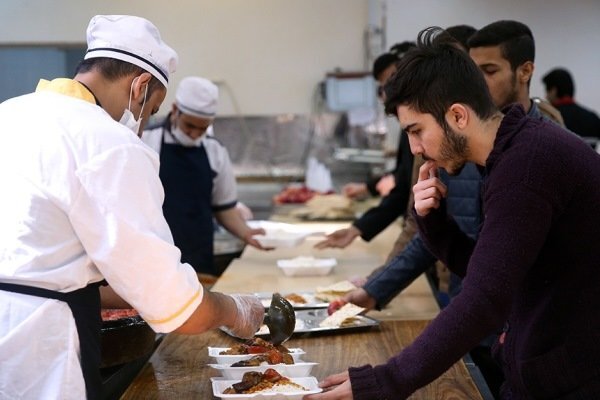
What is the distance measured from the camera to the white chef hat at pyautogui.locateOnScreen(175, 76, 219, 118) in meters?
4.83

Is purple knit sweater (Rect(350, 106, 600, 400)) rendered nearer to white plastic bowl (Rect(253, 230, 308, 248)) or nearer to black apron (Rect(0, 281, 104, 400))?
black apron (Rect(0, 281, 104, 400))

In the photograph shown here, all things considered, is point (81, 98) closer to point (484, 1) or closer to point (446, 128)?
point (446, 128)

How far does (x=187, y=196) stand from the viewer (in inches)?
198

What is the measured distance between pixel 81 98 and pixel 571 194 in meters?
1.19

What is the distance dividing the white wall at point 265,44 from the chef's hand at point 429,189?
18.1 feet

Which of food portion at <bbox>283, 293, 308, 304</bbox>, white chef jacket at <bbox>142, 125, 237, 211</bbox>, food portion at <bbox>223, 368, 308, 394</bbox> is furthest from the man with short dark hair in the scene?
food portion at <bbox>223, 368, 308, 394</bbox>

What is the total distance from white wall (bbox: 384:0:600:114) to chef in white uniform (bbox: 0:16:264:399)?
17.9 ft

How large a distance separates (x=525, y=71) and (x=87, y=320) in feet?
6.21

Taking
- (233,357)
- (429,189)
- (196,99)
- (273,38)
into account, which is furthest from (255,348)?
(273,38)

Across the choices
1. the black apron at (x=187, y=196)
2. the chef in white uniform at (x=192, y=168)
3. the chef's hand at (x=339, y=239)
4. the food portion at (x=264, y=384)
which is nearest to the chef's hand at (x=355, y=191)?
the chef in white uniform at (x=192, y=168)

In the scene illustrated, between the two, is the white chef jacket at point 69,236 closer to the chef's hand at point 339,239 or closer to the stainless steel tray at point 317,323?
the stainless steel tray at point 317,323

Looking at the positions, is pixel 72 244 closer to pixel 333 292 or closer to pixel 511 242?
pixel 511 242

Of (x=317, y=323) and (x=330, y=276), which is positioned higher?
(x=317, y=323)

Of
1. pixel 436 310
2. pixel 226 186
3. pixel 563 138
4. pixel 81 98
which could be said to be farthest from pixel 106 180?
pixel 226 186
